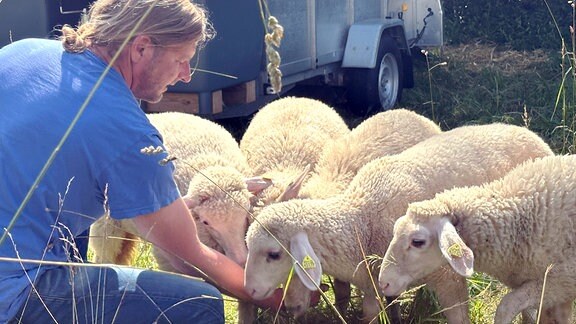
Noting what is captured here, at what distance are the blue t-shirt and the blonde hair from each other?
176mm

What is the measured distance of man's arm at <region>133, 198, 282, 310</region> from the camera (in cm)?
325

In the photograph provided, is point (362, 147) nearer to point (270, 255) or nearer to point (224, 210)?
point (224, 210)

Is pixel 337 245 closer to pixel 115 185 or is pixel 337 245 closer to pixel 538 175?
pixel 538 175

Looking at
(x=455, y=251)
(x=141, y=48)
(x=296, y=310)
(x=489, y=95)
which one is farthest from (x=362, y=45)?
(x=141, y=48)

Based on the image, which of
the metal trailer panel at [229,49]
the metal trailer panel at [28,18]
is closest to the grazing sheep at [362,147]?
the metal trailer panel at [229,49]

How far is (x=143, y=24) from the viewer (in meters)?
3.26

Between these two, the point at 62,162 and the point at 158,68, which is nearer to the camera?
the point at 62,162

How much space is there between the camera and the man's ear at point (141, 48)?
3283mm

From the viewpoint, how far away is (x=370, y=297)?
14.2 ft

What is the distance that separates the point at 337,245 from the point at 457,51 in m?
7.68

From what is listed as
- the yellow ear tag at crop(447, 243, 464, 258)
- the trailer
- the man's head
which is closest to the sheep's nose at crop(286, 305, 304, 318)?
the yellow ear tag at crop(447, 243, 464, 258)

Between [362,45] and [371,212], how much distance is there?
14.3 feet

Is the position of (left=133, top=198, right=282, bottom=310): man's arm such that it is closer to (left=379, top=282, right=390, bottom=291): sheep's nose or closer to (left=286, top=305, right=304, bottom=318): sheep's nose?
(left=286, top=305, right=304, bottom=318): sheep's nose

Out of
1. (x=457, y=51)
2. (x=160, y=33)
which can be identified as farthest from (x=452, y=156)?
(x=457, y=51)
